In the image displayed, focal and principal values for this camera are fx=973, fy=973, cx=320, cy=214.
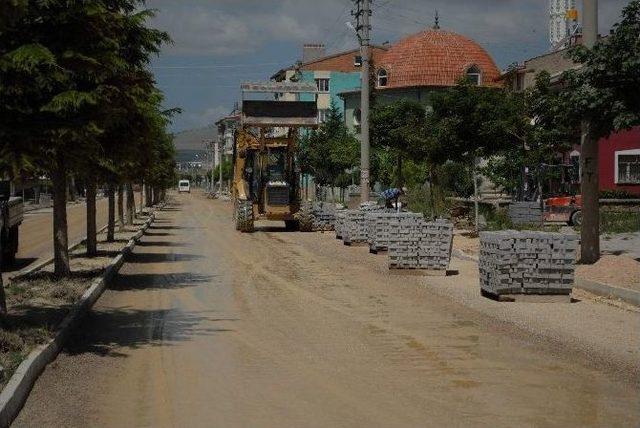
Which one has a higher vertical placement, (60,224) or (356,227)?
(60,224)

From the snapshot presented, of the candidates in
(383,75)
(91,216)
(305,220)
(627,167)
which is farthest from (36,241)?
(383,75)

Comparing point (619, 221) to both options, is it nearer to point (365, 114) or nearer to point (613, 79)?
point (365, 114)

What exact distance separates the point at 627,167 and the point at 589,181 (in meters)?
25.2

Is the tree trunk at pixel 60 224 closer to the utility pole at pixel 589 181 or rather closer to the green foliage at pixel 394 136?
the utility pole at pixel 589 181

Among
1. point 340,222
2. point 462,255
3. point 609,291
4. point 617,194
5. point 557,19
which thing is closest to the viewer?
point 609,291

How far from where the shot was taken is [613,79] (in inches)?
677

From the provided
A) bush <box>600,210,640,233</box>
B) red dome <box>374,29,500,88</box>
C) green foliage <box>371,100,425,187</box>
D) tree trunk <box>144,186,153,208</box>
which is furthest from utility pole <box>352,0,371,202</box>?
tree trunk <box>144,186,153,208</box>

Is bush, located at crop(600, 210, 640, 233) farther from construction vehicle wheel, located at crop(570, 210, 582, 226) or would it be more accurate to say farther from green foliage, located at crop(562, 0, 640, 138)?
green foliage, located at crop(562, 0, 640, 138)

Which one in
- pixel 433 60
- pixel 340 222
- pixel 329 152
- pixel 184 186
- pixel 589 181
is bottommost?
pixel 340 222

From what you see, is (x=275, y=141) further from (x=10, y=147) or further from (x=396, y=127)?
(x=10, y=147)

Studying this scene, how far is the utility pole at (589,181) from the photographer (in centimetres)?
1928

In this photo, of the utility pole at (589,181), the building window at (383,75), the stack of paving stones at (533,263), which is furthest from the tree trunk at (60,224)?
the building window at (383,75)

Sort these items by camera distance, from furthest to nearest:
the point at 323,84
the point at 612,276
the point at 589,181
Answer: the point at 323,84 < the point at 589,181 < the point at 612,276

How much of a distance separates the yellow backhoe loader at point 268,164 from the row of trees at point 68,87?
53.0 feet
